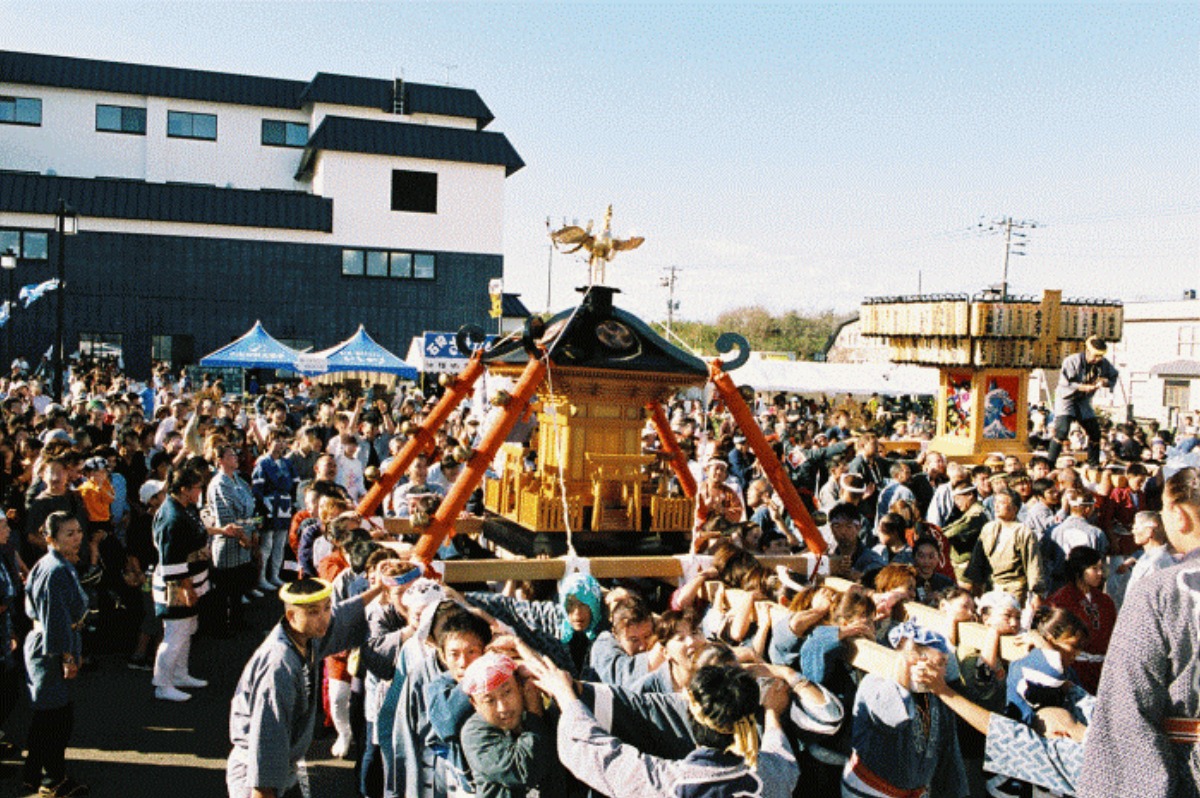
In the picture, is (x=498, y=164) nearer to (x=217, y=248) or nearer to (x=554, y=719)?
(x=217, y=248)

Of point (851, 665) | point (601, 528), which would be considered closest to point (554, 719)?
point (851, 665)

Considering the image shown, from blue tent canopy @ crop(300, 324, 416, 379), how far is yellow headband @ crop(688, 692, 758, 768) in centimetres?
2007

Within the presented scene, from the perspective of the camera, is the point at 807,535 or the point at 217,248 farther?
the point at 217,248

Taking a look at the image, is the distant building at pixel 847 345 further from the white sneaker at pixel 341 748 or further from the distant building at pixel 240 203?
the white sneaker at pixel 341 748

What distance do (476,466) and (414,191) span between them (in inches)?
1178

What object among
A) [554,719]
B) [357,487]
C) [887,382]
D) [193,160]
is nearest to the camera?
[554,719]

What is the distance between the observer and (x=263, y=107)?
36750 millimetres

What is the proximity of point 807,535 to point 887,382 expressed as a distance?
2118cm

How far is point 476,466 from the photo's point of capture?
233 inches

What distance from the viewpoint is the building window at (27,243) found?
31547mm

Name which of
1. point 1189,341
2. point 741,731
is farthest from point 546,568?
point 1189,341

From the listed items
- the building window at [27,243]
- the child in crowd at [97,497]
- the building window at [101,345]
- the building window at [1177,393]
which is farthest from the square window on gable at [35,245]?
the building window at [1177,393]

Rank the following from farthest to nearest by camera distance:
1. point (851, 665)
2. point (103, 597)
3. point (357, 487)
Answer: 1. point (357, 487)
2. point (103, 597)
3. point (851, 665)

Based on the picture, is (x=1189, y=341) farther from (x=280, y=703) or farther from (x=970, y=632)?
(x=280, y=703)
